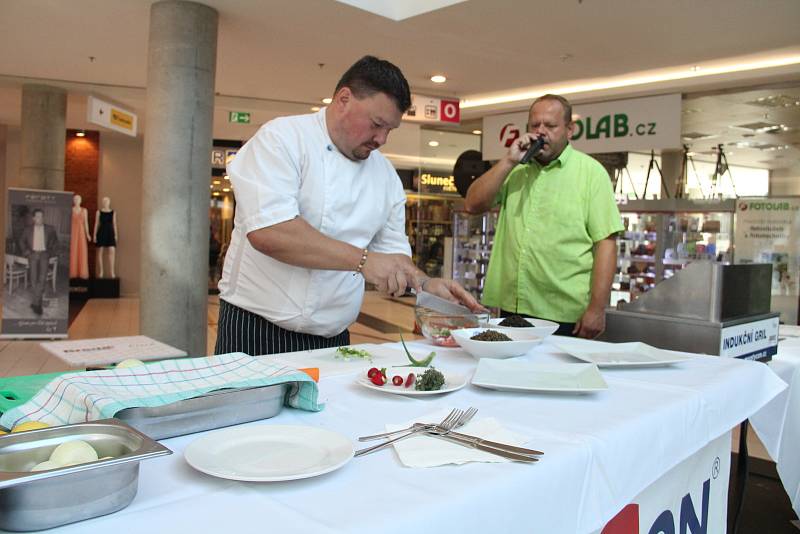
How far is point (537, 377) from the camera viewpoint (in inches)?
54.9

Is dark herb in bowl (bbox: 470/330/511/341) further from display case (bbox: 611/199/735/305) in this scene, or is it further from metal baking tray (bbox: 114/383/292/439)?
display case (bbox: 611/199/735/305)

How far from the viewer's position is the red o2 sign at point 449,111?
7.58 m

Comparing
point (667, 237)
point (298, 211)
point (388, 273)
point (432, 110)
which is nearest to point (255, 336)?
point (298, 211)

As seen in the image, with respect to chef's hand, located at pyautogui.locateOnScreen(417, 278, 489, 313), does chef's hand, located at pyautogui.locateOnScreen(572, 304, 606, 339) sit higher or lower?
lower

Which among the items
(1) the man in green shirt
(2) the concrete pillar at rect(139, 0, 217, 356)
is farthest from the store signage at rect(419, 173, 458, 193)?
(1) the man in green shirt

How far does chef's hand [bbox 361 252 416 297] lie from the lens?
165 cm

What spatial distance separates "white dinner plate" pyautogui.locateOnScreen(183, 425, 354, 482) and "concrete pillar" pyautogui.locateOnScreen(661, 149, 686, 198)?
757 centimetres

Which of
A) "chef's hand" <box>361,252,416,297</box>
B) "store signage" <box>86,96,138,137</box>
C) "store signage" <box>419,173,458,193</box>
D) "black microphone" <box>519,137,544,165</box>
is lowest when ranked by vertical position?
"chef's hand" <box>361,252,416,297</box>

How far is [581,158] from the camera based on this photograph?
103 inches

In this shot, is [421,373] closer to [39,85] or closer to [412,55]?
[412,55]

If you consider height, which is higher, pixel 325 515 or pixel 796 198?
pixel 796 198

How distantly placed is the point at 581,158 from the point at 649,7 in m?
2.79

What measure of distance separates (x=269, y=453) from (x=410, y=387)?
468 mm

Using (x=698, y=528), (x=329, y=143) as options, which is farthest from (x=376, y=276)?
(x=698, y=528)
